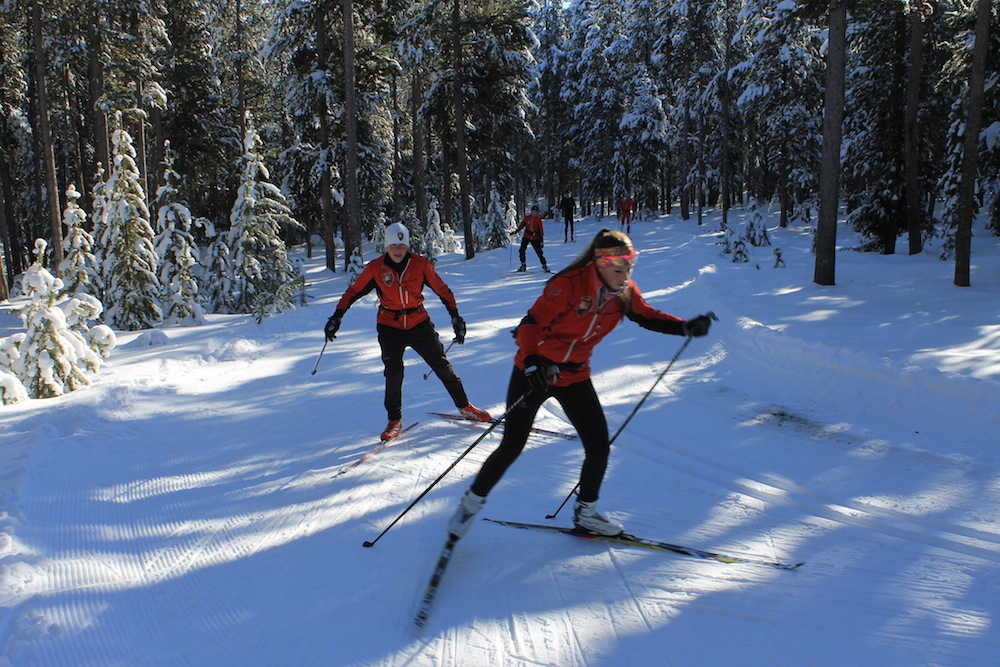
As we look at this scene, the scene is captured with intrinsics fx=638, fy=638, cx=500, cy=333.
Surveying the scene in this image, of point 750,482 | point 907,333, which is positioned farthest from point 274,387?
point 907,333

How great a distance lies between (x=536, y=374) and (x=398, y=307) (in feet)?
8.78

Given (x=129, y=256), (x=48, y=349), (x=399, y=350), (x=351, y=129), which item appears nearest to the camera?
(x=399, y=350)

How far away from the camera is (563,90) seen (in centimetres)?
5016

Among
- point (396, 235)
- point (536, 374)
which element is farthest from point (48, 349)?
point (536, 374)

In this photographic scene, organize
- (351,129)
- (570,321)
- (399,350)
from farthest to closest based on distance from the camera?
(351,129), (399,350), (570,321)

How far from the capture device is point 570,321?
376cm

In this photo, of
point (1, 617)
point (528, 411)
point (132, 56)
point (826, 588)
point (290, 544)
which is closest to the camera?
point (1, 617)

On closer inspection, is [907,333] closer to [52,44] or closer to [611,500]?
[611,500]

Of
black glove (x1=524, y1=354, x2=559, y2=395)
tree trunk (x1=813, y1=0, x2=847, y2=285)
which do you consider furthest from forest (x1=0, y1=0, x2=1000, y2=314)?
black glove (x1=524, y1=354, x2=559, y2=395)

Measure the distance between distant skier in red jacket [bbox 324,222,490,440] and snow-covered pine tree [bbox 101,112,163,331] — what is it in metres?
10.6

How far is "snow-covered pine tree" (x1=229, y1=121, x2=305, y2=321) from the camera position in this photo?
1532 centimetres

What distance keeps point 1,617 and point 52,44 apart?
24.5 metres

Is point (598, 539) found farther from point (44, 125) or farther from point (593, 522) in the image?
point (44, 125)

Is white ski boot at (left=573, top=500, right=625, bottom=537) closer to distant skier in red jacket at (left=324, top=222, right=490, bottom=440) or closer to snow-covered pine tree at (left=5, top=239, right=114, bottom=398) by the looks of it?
distant skier in red jacket at (left=324, top=222, right=490, bottom=440)
